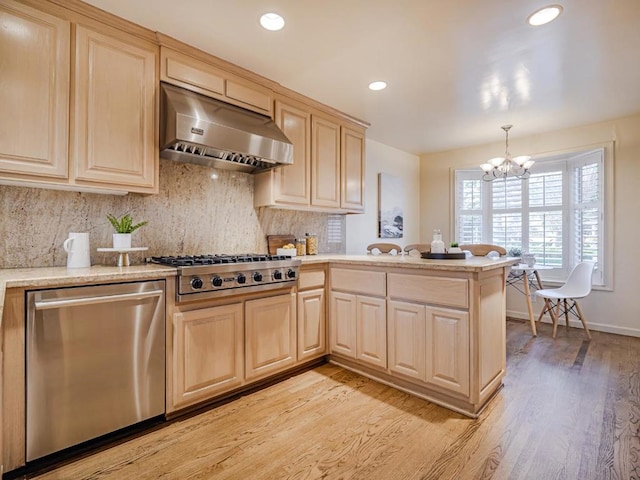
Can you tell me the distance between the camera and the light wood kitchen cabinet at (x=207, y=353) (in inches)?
80.9

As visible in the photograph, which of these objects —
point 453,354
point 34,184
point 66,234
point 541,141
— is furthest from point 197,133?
point 541,141

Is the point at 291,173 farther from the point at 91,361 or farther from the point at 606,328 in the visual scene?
the point at 606,328

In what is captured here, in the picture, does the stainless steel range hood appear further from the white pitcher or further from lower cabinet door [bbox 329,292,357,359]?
lower cabinet door [bbox 329,292,357,359]

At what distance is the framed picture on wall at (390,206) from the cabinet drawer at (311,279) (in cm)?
209

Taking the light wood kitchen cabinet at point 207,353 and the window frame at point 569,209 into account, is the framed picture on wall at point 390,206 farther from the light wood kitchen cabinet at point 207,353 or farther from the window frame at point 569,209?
the light wood kitchen cabinet at point 207,353

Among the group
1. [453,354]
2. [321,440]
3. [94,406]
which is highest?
[453,354]

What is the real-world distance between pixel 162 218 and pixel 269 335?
122 centimetres

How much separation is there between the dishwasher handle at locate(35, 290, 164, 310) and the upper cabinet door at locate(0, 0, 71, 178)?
72 cm

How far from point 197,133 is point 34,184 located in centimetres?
94

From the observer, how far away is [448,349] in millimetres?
2195

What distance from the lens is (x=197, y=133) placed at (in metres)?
2.19

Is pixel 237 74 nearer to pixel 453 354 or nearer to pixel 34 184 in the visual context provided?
pixel 34 184

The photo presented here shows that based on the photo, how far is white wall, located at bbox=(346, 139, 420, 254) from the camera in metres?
4.46

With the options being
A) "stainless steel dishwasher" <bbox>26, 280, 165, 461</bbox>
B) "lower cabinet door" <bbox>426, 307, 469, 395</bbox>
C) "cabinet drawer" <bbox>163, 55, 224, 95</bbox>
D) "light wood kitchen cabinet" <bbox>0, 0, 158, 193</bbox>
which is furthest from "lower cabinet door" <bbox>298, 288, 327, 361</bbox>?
"cabinet drawer" <bbox>163, 55, 224, 95</bbox>
